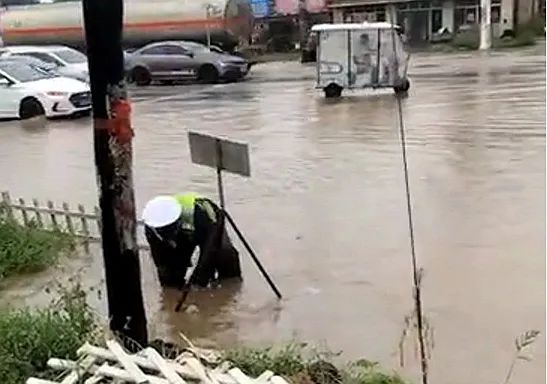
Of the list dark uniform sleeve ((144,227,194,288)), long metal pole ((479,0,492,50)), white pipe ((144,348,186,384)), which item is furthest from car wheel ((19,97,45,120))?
long metal pole ((479,0,492,50))

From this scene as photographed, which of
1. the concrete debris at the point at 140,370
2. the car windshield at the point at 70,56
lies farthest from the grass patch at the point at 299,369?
the car windshield at the point at 70,56

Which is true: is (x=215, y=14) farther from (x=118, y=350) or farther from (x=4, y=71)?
(x=118, y=350)

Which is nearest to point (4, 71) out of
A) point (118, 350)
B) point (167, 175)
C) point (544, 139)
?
point (167, 175)

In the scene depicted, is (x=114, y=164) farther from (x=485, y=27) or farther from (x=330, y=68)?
(x=485, y=27)

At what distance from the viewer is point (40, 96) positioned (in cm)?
2033

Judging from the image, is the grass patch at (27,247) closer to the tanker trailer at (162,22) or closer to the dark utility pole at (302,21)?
the tanker trailer at (162,22)

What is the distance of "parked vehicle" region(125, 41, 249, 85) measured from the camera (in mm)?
28938

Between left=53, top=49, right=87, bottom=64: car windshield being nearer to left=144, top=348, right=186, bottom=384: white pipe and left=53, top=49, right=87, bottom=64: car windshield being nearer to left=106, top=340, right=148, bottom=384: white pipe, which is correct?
left=106, top=340, right=148, bottom=384: white pipe

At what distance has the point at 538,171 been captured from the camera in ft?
38.3

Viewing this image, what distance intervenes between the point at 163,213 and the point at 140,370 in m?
3.09

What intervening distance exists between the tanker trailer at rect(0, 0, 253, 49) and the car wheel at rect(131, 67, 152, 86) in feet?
14.5

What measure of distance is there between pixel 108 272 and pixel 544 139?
1006 cm

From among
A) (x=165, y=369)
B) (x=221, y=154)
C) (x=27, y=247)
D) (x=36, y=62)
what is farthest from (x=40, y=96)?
(x=165, y=369)

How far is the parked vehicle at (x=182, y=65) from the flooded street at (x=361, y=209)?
304 inches
